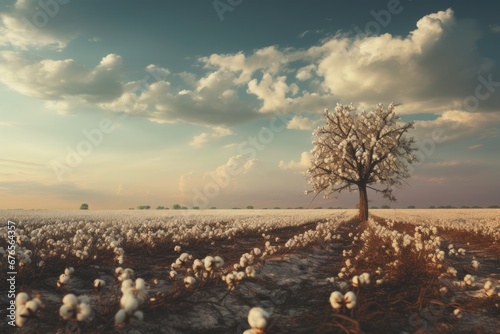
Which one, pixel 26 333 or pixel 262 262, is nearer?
pixel 26 333

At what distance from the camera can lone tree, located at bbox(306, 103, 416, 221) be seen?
28422 mm

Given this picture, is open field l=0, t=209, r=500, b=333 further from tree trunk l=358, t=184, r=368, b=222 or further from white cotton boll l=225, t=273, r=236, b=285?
tree trunk l=358, t=184, r=368, b=222

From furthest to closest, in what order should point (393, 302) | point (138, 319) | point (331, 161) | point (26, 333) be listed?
point (331, 161)
point (393, 302)
point (26, 333)
point (138, 319)

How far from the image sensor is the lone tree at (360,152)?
1119 inches

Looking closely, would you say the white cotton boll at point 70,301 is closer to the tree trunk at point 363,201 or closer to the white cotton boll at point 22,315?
the white cotton boll at point 22,315

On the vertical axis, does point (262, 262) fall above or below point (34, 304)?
below

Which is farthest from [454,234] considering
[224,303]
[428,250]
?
[224,303]

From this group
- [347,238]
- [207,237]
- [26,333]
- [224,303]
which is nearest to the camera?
[26,333]

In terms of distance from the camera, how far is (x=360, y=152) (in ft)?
93.2

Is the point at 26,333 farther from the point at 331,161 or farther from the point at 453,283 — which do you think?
the point at 331,161

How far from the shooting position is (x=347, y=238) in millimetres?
16750

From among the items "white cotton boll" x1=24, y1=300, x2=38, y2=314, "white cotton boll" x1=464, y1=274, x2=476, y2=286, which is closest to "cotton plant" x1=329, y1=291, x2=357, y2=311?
"white cotton boll" x1=24, y1=300, x2=38, y2=314

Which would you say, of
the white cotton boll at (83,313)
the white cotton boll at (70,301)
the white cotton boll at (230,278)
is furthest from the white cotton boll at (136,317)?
the white cotton boll at (230,278)

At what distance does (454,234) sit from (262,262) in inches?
527
